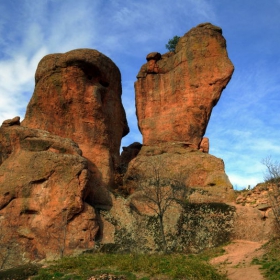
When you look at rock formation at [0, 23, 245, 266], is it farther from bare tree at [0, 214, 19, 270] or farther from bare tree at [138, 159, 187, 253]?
bare tree at [138, 159, 187, 253]

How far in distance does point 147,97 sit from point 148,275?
99.0ft

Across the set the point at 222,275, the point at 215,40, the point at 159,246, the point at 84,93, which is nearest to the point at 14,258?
the point at 159,246

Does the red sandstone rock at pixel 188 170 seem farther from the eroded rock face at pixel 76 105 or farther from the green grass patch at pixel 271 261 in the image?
the green grass patch at pixel 271 261

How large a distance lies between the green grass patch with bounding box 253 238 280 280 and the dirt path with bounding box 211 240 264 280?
40 cm

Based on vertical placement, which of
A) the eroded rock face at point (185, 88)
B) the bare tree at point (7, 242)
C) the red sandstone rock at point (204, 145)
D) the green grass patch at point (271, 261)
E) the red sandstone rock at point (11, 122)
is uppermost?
the eroded rock face at point (185, 88)

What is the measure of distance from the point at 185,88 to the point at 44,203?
21930 mm

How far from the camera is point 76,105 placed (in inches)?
1652

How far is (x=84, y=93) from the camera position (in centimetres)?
4228

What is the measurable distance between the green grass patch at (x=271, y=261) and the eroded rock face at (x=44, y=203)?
14.3 m

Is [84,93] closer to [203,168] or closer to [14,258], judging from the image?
[203,168]

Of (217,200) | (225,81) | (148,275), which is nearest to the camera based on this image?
(148,275)

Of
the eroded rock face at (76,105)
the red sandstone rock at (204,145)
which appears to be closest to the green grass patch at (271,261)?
the red sandstone rock at (204,145)

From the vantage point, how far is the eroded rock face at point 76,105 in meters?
41.2

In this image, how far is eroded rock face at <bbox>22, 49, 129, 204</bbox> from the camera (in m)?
41.2
